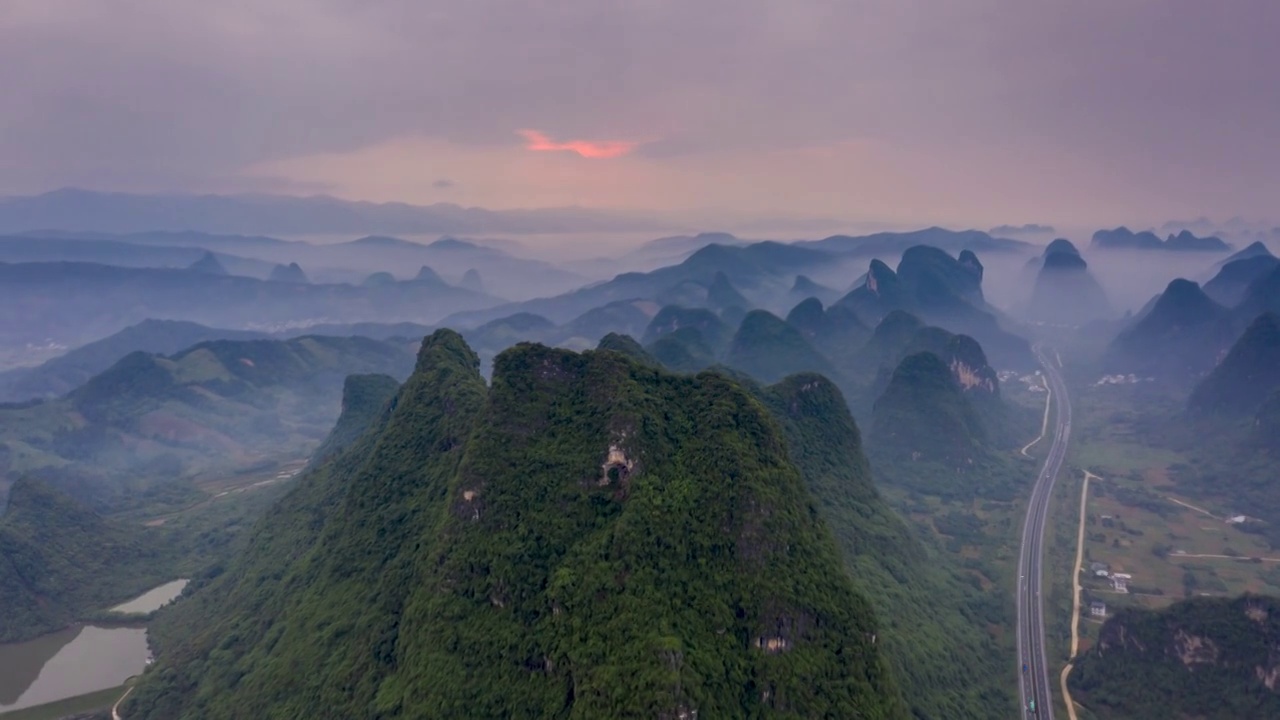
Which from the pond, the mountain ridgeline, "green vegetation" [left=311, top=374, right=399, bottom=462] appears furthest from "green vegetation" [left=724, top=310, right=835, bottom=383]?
the pond

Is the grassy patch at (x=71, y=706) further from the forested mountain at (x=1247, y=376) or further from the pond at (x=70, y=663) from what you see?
the forested mountain at (x=1247, y=376)

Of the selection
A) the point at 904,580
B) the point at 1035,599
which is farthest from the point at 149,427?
the point at 1035,599

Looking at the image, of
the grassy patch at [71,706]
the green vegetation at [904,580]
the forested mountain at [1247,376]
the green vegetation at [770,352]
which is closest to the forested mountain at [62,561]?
→ the grassy patch at [71,706]

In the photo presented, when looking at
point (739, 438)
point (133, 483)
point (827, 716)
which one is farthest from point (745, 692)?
point (133, 483)

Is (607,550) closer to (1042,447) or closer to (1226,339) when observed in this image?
(1042,447)

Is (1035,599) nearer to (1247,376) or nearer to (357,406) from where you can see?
(1247,376)
